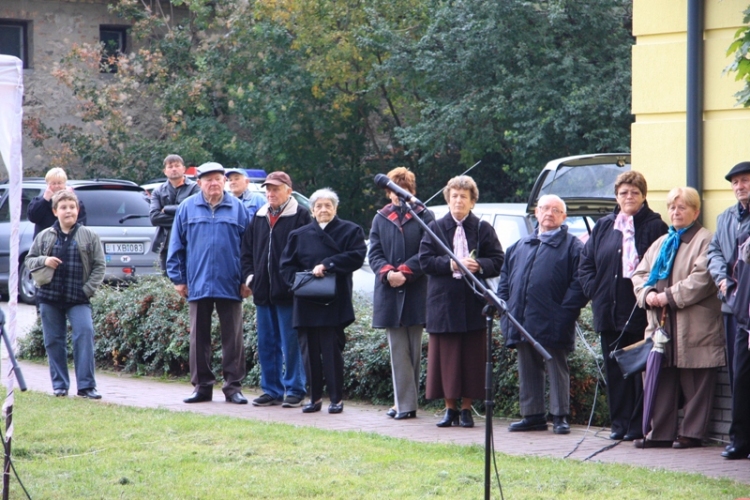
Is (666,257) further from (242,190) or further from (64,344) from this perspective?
(64,344)

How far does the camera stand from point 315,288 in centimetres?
962

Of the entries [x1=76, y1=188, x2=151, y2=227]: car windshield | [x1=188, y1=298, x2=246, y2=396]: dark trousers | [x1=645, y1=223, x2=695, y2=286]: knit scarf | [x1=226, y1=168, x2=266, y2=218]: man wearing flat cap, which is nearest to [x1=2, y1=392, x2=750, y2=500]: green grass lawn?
[x1=188, y1=298, x2=246, y2=396]: dark trousers

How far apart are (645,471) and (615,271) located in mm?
1871

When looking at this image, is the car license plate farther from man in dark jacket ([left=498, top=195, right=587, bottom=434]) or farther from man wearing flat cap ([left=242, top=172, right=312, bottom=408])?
man in dark jacket ([left=498, top=195, right=587, bottom=434])

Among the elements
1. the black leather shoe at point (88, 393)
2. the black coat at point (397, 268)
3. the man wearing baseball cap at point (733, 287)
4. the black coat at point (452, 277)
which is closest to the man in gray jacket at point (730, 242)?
the man wearing baseball cap at point (733, 287)

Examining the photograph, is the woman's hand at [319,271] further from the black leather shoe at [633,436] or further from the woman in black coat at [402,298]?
the black leather shoe at [633,436]

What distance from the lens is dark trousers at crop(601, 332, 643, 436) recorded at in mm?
8422

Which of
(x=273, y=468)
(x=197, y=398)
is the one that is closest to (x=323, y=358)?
(x=197, y=398)

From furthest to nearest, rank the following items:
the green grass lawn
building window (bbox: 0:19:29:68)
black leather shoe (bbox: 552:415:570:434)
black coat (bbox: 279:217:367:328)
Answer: building window (bbox: 0:19:29:68) < black coat (bbox: 279:217:367:328) < black leather shoe (bbox: 552:415:570:434) < the green grass lawn

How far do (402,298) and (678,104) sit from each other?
278cm

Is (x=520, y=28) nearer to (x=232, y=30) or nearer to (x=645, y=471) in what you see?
(x=232, y=30)

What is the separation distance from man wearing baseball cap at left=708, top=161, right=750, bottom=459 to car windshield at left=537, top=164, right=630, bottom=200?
317 cm

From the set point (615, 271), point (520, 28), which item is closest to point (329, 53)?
point (520, 28)

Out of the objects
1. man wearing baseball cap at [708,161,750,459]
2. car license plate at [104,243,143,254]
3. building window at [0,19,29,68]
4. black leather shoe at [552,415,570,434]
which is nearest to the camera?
man wearing baseball cap at [708,161,750,459]
